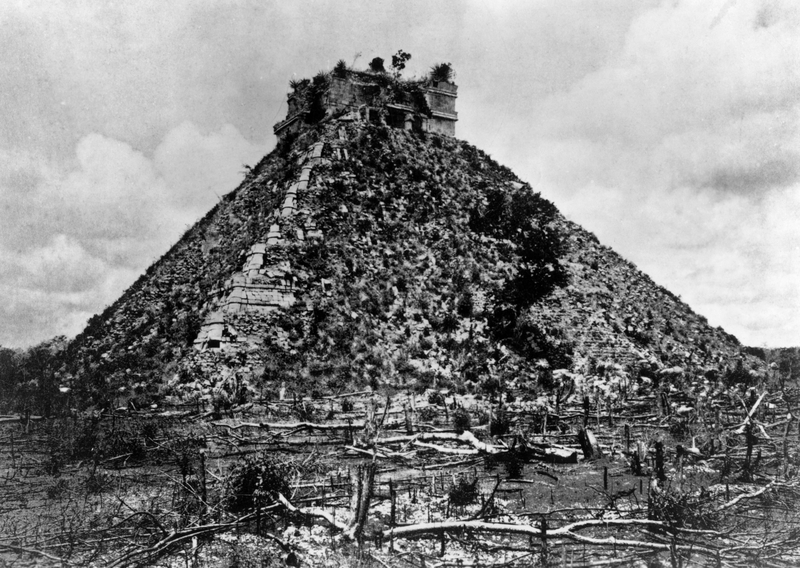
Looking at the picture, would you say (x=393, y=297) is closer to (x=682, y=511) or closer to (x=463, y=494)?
(x=463, y=494)

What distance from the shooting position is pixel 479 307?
1111 inches

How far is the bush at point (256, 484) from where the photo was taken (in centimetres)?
Result: 1030

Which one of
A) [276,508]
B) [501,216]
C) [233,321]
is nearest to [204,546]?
[276,508]

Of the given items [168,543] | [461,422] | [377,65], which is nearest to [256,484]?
[168,543]

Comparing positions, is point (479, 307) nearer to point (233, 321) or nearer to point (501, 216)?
point (501, 216)

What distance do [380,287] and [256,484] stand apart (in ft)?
56.9

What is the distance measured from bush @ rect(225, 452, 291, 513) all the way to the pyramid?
10195mm

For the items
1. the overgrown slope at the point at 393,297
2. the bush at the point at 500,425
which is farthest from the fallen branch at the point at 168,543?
the overgrown slope at the point at 393,297

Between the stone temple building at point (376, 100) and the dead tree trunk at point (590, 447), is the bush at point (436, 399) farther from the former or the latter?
the stone temple building at point (376, 100)

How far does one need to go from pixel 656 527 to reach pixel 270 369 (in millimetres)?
15160

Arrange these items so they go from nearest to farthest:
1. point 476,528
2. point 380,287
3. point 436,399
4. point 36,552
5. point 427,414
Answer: point 36,552, point 476,528, point 427,414, point 436,399, point 380,287

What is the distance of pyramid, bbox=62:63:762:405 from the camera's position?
23.4 m

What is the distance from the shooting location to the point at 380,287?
2745cm

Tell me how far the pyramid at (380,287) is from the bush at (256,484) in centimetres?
1020
